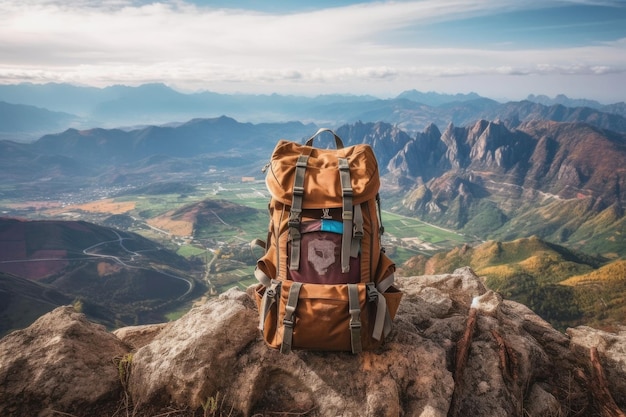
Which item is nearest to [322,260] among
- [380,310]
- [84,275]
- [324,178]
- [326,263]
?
[326,263]

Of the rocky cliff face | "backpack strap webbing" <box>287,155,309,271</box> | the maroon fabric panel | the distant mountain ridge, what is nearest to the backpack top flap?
"backpack strap webbing" <box>287,155,309,271</box>

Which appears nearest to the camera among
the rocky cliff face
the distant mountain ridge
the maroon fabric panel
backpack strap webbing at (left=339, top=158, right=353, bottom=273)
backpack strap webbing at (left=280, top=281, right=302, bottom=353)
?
the rocky cliff face

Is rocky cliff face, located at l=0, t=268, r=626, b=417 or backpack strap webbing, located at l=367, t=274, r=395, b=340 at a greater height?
backpack strap webbing, located at l=367, t=274, r=395, b=340

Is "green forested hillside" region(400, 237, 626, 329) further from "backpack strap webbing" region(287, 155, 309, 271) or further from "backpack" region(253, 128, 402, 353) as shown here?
"backpack strap webbing" region(287, 155, 309, 271)

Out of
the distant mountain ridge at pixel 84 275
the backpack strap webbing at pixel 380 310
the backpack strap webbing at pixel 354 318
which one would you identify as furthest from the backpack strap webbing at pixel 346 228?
the distant mountain ridge at pixel 84 275

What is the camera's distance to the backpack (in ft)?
19.9

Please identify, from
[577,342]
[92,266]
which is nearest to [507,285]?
[577,342]

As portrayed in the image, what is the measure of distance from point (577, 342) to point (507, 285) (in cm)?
11695

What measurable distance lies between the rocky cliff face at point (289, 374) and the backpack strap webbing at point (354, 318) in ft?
2.01

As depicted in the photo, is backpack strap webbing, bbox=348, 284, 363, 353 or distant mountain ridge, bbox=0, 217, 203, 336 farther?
distant mountain ridge, bbox=0, 217, 203, 336

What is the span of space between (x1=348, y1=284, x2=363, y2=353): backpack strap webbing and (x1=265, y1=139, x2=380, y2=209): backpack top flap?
5.04 ft

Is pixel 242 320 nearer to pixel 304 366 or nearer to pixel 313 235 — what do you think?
pixel 304 366

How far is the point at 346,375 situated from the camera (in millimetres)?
6223

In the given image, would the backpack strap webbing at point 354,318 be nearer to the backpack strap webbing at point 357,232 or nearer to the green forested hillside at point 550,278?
Answer: the backpack strap webbing at point 357,232
